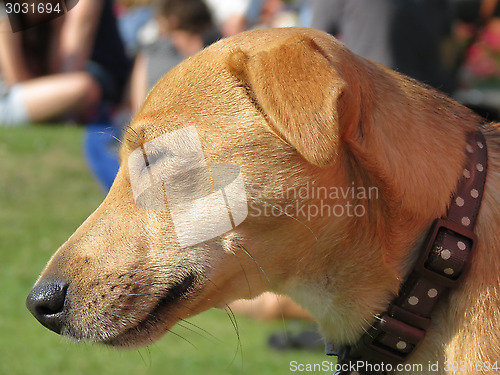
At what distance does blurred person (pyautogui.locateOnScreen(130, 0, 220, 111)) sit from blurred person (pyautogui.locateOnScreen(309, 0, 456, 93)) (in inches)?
128

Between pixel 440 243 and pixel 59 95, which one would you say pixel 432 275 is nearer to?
pixel 440 243

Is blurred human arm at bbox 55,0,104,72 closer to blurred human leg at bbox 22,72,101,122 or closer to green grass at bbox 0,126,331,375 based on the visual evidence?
blurred human leg at bbox 22,72,101,122

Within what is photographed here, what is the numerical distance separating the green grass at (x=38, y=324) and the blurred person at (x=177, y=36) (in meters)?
1.19

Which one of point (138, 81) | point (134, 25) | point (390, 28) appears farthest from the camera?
point (134, 25)

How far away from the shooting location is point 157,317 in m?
2.36

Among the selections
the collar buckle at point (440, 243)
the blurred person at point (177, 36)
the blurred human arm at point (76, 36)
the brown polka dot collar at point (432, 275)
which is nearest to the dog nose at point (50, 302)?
the brown polka dot collar at point (432, 275)

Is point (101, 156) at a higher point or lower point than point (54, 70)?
lower

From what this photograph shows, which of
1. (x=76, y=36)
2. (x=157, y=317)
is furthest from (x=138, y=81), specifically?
(x=157, y=317)

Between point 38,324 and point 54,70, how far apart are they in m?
3.76

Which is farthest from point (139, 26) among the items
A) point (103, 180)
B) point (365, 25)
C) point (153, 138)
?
point (153, 138)

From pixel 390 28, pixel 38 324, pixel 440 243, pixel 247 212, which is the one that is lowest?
pixel 38 324

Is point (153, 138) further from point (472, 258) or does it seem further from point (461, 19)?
point (461, 19)

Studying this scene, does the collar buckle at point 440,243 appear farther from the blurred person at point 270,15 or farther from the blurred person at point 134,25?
the blurred person at point 134,25

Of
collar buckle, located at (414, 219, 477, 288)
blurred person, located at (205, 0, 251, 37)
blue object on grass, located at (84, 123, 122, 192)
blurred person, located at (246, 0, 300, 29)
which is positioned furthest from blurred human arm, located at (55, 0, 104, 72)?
collar buckle, located at (414, 219, 477, 288)
